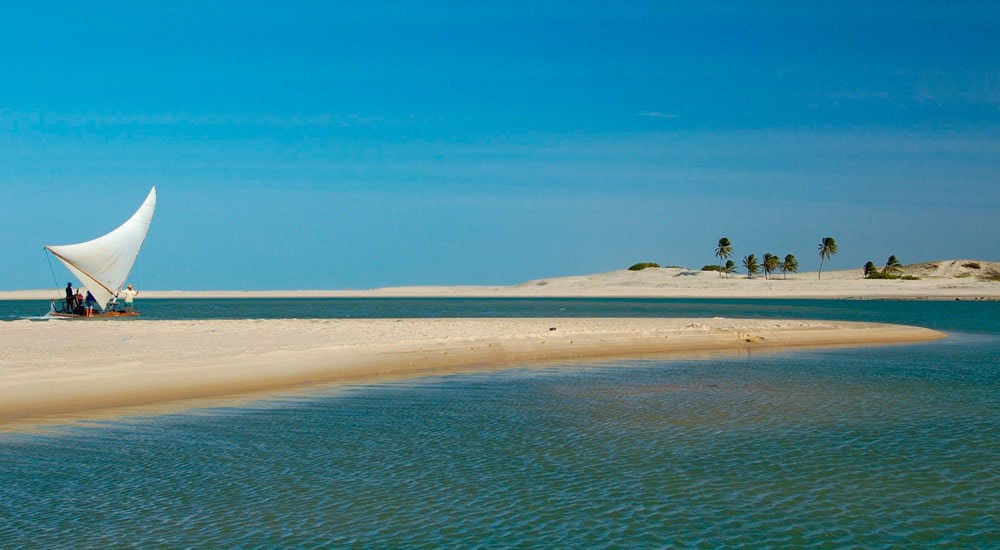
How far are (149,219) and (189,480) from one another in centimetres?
4563

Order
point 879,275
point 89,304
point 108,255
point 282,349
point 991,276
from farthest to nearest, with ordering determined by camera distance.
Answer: point 879,275
point 991,276
point 89,304
point 108,255
point 282,349

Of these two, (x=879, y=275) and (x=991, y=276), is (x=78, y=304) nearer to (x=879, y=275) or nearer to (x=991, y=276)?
(x=879, y=275)

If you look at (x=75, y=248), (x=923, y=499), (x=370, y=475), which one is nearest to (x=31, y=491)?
(x=370, y=475)

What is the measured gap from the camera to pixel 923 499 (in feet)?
34.9

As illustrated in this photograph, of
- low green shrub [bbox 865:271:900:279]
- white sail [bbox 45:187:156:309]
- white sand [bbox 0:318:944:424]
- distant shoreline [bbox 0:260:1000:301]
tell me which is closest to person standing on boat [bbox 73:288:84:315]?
white sail [bbox 45:187:156:309]

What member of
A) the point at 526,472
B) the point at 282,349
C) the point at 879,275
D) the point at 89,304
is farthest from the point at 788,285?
the point at 526,472

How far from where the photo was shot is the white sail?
157ft

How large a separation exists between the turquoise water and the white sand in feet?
7.93

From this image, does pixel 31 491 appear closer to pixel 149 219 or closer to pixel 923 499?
pixel 923 499

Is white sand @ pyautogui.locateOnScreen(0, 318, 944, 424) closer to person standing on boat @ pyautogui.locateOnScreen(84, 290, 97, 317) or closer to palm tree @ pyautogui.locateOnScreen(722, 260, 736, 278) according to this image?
person standing on boat @ pyautogui.locateOnScreen(84, 290, 97, 317)

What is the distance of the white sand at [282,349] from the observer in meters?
18.4

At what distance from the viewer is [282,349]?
26.3 m

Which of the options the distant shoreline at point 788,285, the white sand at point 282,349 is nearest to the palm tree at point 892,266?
the distant shoreline at point 788,285

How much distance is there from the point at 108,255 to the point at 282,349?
95.8ft
